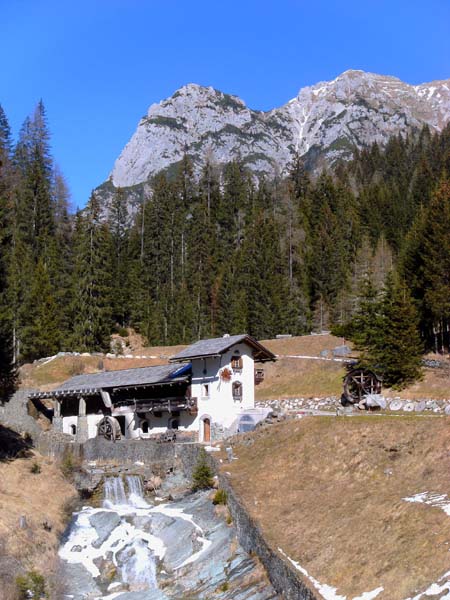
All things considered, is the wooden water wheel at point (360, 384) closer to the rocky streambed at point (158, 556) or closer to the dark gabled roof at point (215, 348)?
the dark gabled roof at point (215, 348)

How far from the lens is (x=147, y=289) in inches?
3807

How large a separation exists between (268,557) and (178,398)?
2614 cm

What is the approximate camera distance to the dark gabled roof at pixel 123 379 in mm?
51250

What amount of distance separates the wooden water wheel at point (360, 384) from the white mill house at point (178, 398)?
654 cm

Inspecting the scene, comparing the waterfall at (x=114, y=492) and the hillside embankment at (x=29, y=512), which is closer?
the hillside embankment at (x=29, y=512)

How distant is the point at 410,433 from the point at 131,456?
68.3 ft

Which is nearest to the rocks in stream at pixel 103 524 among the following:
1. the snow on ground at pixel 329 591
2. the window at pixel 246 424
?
the window at pixel 246 424

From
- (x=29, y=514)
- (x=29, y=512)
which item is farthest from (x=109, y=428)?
(x=29, y=514)

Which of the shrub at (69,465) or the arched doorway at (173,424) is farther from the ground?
the arched doorway at (173,424)

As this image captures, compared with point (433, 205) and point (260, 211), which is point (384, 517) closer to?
point (433, 205)

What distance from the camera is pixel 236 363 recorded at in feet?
162

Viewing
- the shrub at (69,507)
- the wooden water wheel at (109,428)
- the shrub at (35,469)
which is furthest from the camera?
the wooden water wheel at (109,428)

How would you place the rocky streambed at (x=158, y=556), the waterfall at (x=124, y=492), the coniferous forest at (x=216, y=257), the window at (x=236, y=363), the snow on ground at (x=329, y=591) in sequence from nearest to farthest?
the snow on ground at (x=329, y=591)
the rocky streambed at (x=158, y=556)
the waterfall at (x=124, y=492)
the window at (x=236, y=363)
the coniferous forest at (x=216, y=257)

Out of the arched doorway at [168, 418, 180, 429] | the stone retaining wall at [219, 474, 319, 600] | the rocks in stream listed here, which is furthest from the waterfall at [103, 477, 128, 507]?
the arched doorway at [168, 418, 180, 429]
